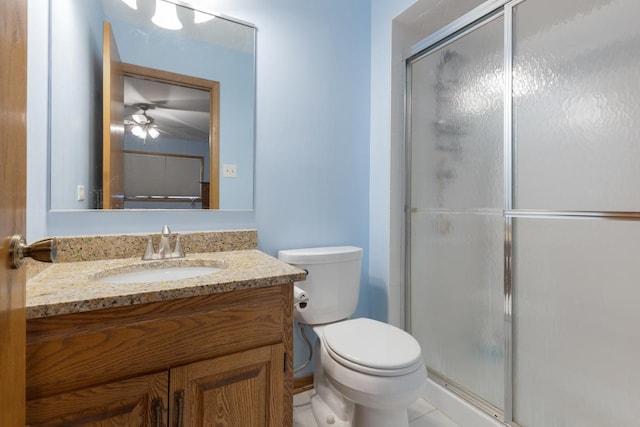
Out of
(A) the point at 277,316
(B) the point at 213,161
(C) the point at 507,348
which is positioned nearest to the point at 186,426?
(A) the point at 277,316

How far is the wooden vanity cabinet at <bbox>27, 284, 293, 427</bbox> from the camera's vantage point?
67cm

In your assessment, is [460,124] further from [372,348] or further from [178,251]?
[178,251]

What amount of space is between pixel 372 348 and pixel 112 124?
1.34m

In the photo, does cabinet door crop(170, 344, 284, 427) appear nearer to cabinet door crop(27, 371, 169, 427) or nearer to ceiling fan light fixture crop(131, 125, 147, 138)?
cabinet door crop(27, 371, 169, 427)

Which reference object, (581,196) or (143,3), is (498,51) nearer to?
(581,196)

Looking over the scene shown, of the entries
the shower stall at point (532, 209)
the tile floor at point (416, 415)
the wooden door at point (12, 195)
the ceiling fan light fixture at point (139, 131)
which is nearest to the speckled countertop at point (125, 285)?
the wooden door at point (12, 195)

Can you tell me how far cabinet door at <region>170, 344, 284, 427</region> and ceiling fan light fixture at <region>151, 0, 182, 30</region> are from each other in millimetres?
1359

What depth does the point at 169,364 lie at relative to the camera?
0.78 metres

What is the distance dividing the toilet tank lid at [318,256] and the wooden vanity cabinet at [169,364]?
0.44 metres

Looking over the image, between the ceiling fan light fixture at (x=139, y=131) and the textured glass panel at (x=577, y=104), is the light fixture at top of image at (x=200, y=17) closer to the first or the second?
the ceiling fan light fixture at (x=139, y=131)

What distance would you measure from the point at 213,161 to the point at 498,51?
54.0 inches

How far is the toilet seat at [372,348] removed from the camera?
A: 1.02 meters

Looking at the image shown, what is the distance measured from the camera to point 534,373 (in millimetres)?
1214

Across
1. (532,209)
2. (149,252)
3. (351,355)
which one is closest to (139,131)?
(149,252)
